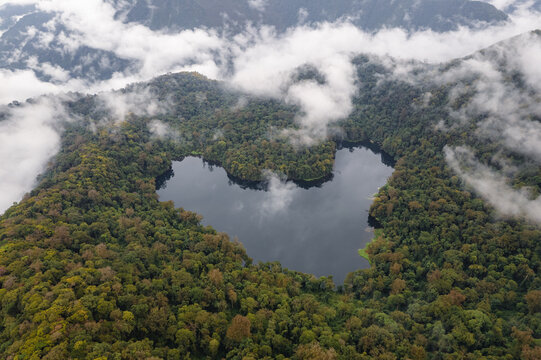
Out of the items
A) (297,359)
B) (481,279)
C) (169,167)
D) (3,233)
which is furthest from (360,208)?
(3,233)

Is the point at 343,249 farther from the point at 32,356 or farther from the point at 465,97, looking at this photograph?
the point at 465,97

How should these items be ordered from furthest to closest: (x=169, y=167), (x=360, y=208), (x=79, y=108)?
(x=79, y=108)
(x=169, y=167)
(x=360, y=208)

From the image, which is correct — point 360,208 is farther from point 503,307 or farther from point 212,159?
point 212,159

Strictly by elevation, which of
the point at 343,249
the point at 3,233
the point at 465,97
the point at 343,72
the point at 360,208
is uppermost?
the point at 343,72

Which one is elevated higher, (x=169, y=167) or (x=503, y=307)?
(x=169, y=167)

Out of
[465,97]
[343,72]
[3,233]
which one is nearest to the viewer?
[3,233]

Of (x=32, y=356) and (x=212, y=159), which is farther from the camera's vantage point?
(x=212, y=159)

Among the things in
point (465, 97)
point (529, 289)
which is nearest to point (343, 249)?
point (529, 289)
